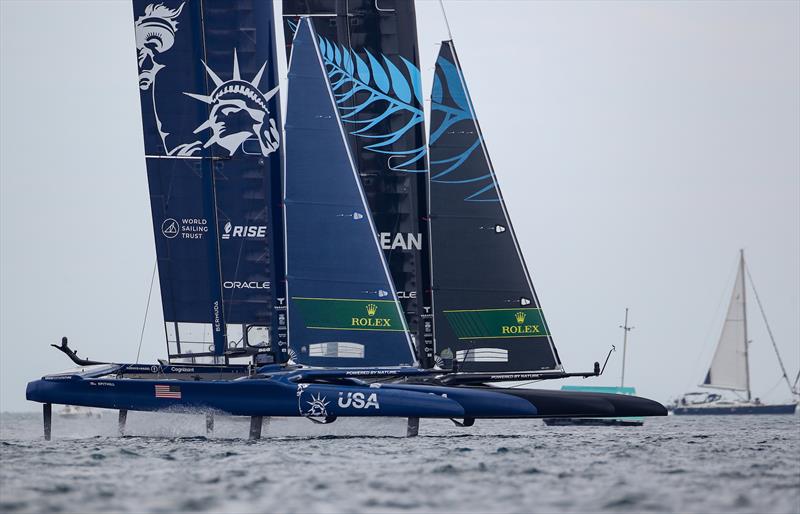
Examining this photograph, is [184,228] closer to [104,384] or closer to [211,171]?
[211,171]

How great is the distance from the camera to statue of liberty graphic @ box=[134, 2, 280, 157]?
30516 mm

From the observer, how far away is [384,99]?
105ft

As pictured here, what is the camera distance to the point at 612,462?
21.5 m

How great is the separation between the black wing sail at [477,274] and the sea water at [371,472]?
2.67m

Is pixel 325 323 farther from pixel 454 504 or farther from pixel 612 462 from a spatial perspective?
pixel 454 504

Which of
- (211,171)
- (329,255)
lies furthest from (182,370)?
(211,171)

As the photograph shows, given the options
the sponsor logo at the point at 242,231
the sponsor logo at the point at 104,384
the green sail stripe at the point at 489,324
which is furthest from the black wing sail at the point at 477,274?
the sponsor logo at the point at 104,384

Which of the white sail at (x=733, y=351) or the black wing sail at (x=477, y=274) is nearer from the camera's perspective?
the black wing sail at (x=477, y=274)

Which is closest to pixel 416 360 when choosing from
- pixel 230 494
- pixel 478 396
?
pixel 478 396

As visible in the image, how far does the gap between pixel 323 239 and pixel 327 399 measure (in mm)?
3550

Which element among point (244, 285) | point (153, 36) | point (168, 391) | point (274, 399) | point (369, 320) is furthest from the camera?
point (153, 36)

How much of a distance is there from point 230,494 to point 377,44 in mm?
17577

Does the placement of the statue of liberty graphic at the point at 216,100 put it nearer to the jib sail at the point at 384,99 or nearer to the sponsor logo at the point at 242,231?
the sponsor logo at the point at 242,231

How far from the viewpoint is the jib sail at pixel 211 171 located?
30.3 m
